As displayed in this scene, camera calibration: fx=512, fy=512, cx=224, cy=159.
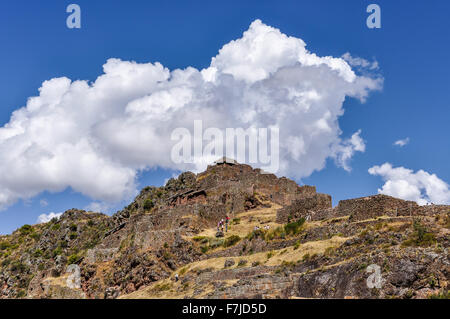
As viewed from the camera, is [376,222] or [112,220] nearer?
[376,222]

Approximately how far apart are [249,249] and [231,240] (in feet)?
16.5

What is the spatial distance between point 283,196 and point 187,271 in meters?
20.5

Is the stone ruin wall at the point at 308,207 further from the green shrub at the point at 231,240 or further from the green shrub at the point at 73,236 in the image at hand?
the green shrub at the point at 73,236

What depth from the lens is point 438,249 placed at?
22.2 meters

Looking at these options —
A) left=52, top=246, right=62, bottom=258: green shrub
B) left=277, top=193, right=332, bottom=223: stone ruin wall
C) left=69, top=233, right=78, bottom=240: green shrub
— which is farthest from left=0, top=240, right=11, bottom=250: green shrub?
left=277, top=193, right=332, bottom=223: stone ruin wall

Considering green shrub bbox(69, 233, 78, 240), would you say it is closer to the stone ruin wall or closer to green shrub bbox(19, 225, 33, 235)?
green shrub bbox(19, 225, 33, 235)

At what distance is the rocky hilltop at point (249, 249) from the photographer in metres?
23.0

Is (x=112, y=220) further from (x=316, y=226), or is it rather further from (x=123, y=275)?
(x=316, y=226)

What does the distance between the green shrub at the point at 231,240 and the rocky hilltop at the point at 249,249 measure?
5.5 inches

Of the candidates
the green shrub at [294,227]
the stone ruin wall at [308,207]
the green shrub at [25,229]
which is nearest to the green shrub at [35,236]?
the green shrub at [25,229]

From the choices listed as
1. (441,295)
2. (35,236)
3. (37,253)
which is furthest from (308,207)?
(35,236)
